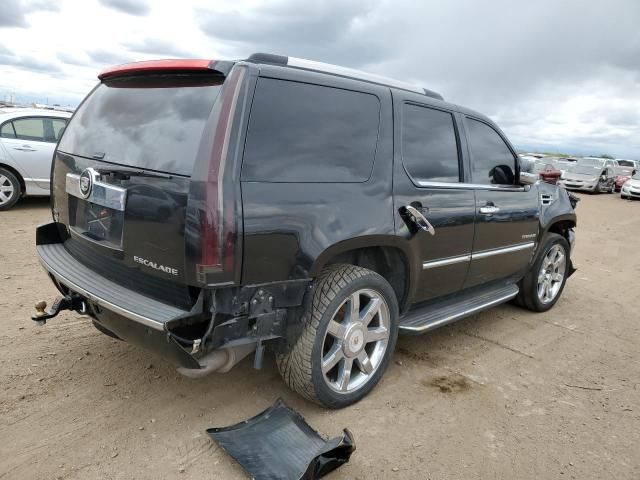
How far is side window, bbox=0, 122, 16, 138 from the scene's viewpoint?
831 centimetres

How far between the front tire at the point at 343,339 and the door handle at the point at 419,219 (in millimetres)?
462

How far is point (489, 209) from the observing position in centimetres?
407

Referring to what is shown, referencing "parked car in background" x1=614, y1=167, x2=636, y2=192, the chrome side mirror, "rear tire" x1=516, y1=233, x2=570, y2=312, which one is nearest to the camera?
the chrome side mirror

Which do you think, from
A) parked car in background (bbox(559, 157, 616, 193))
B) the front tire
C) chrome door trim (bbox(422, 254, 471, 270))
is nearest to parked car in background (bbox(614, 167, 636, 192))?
parked car in background (bbox(559, 157, 616, 193))

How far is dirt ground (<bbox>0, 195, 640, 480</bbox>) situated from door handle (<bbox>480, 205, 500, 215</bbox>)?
1.14m

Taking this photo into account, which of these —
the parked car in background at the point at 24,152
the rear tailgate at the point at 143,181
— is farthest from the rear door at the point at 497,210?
the parked car in background at the point at 24,152

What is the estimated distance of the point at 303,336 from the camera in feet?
9.32

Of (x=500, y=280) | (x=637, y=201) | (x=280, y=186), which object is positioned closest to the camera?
(x=280, y=186)

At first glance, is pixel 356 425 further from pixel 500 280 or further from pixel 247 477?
pixel 500 280

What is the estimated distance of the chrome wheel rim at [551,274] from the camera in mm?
5258

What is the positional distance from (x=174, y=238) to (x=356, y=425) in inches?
60.4

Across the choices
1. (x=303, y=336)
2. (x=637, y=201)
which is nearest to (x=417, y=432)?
(x=303, y=336)

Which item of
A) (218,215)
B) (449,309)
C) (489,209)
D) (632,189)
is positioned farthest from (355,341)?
(632,189)

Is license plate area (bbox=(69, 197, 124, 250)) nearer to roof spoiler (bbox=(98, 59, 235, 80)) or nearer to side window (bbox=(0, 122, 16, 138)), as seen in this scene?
A: roof spoiler (bbox=(98, 59, 235, 80))
